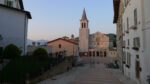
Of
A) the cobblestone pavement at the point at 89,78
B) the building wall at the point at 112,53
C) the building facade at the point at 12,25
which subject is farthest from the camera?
the building wall at the point at 112,53

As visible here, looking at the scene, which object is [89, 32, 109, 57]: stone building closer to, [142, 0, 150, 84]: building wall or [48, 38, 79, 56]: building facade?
[48, 38, 79, 56]: building facade

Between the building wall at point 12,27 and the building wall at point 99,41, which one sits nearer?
the building wall at point 12,27

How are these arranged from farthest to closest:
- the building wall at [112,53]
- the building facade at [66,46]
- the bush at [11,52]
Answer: the building wall at [112,53]
the building facade at [66,46]
the bush at [11,52]

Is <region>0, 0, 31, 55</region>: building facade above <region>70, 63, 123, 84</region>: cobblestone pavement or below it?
above

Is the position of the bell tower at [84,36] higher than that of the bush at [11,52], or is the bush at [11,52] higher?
the bell tower at [84,36]

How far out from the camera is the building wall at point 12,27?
14570 millimetres

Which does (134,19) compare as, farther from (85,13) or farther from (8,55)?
(85,13)

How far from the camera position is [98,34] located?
63969mm

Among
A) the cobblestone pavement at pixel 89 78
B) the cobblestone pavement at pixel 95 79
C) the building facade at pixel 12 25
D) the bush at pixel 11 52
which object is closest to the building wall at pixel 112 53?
the cobblestone pavement at pixel 89 78

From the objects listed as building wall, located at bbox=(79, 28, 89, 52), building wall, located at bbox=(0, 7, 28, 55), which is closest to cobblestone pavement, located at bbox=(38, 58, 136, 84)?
building wall, located at bbox=(0, 7, 28, 55)

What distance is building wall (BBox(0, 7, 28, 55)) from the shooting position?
14.6 meters

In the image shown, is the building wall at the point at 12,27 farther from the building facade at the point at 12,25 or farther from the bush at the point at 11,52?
the bush at the point at 11,52

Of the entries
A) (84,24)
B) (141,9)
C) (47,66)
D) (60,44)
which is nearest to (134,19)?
(141,9)

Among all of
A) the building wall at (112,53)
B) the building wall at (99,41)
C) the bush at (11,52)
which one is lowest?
the building wall at (112,53)
